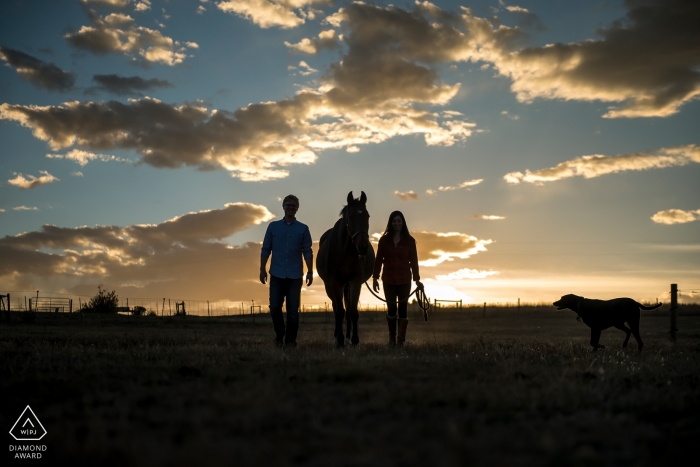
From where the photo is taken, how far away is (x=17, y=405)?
448cm

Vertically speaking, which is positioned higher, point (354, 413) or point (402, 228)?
point (402, 228)

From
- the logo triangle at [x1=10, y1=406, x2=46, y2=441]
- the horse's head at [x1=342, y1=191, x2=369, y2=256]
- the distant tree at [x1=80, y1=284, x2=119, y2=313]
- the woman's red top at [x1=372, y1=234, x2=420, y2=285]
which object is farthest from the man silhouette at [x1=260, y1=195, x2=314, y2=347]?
the distant tree at [x1=80, y1=284, x2=119, y2=313]

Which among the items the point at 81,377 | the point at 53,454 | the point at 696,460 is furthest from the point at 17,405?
the point at 696,460

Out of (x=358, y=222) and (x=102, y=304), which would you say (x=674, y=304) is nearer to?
(x=358, y=222)

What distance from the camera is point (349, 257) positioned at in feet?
35.8

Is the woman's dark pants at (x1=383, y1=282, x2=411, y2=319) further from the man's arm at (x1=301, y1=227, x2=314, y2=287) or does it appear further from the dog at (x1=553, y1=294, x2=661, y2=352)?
the dog at (x1=553, y1=294, x2=661, y2=352)

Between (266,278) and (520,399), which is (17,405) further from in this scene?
(266,278)

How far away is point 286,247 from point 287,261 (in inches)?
10.6

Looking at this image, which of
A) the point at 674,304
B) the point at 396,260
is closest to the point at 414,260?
the point at 396,260

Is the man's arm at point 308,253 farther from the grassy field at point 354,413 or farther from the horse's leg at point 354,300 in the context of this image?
the grassy field at point 354,413

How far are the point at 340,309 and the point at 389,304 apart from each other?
1.02m

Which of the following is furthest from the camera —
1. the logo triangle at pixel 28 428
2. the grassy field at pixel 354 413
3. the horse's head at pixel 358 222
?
the horse's head at pixel 358 222

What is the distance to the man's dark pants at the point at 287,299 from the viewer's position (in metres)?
10.5

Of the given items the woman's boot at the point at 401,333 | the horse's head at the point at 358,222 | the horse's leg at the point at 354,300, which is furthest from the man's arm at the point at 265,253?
the woman's boot at the point at 401,333
